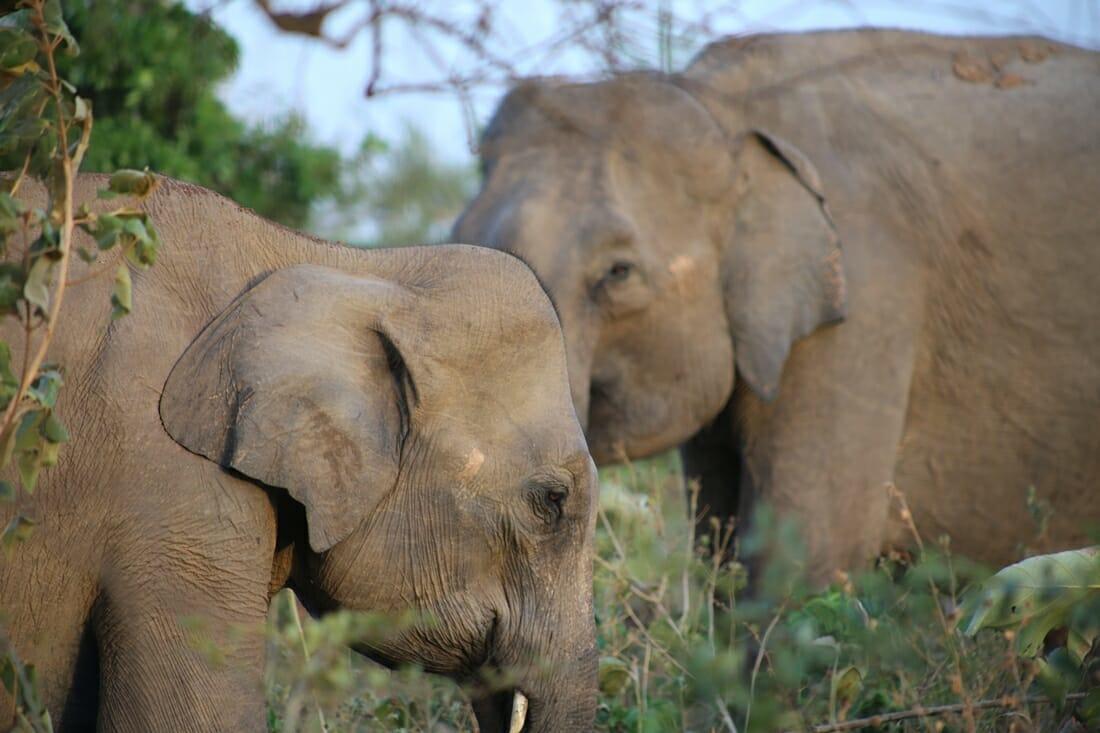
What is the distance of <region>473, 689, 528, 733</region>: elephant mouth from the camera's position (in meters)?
3.45

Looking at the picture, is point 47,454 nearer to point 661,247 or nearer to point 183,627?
point 183,627

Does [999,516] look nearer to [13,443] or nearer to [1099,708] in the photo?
[1099,708]

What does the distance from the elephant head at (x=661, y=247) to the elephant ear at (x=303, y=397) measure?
2.38 meters

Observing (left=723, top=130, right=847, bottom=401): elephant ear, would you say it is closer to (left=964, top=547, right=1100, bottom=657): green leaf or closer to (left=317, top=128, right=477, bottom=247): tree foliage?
(left=964, top=547, right=1100, bottom=657): green leaf

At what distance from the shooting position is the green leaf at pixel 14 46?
302 centimetres

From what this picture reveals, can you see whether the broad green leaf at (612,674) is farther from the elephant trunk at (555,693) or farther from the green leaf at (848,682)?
the elephant trunk at (555,693)

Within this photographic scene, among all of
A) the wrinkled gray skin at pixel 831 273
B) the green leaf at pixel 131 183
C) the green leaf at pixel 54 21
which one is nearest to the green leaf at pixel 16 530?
the green leaf at pixel 131 183

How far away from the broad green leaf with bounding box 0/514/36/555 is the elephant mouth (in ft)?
3.46

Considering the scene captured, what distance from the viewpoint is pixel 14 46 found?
302 centimetres

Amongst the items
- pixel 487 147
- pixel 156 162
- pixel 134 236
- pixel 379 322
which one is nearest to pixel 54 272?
pixel 134 236

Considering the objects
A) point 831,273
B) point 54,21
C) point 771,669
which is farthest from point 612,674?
point 54,21

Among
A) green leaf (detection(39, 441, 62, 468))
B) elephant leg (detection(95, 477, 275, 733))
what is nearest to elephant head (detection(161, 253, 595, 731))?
elephant leg (detection(95, 477, 275, 733))

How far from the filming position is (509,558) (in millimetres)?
3473

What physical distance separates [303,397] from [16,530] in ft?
1.98
